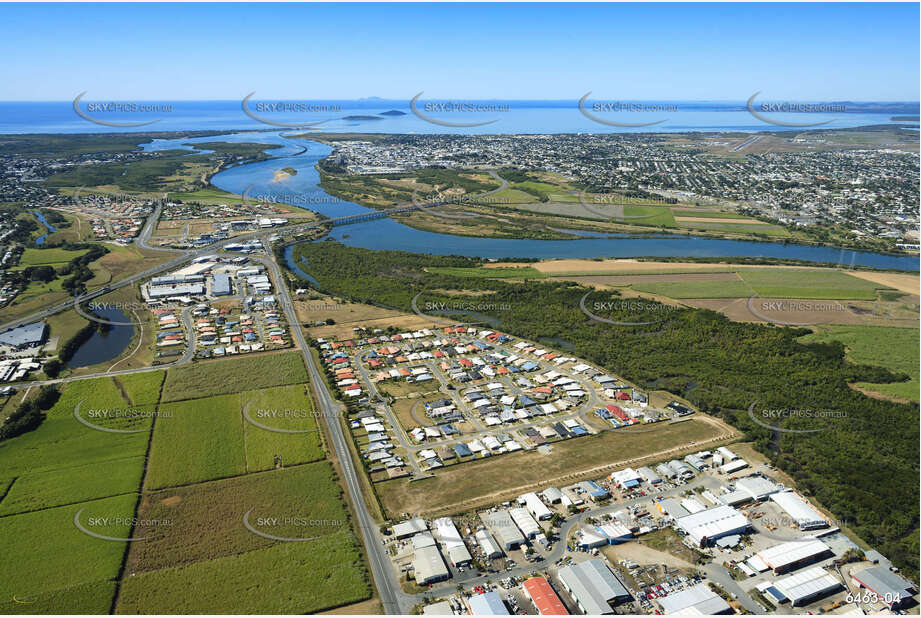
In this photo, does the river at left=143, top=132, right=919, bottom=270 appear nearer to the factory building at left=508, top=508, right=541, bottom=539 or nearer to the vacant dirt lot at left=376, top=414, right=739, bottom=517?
the vacant dirt lot at left=376, top=414, right=739, bottom=517

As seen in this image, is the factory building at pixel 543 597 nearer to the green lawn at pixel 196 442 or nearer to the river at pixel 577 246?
the green lawn at pixel 196 442

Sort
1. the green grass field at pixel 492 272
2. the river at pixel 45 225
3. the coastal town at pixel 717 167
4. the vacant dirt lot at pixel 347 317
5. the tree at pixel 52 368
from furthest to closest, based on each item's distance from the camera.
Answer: the coastal town at pixel 717 167, the river at pixel 45 225, the green grass field at pixel 492 272, the vacant dirt lot at pixel 347 317, the tree at pixel 52 368

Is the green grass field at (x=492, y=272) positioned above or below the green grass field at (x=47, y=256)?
below

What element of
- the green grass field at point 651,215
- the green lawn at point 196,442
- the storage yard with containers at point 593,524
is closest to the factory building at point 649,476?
the storage yard with containers at point 593,524

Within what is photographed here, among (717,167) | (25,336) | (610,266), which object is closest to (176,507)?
(25,336)

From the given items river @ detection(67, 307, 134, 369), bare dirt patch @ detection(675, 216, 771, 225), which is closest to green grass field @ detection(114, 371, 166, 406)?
river @ detection(67, 307, 134, 369)

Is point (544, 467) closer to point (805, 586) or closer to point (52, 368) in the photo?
point (805, 586)

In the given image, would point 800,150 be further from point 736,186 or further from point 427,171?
point 427,171

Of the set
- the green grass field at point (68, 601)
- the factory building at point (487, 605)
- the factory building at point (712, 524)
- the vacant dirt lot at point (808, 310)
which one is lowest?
the green grass field at point (68, 601)
